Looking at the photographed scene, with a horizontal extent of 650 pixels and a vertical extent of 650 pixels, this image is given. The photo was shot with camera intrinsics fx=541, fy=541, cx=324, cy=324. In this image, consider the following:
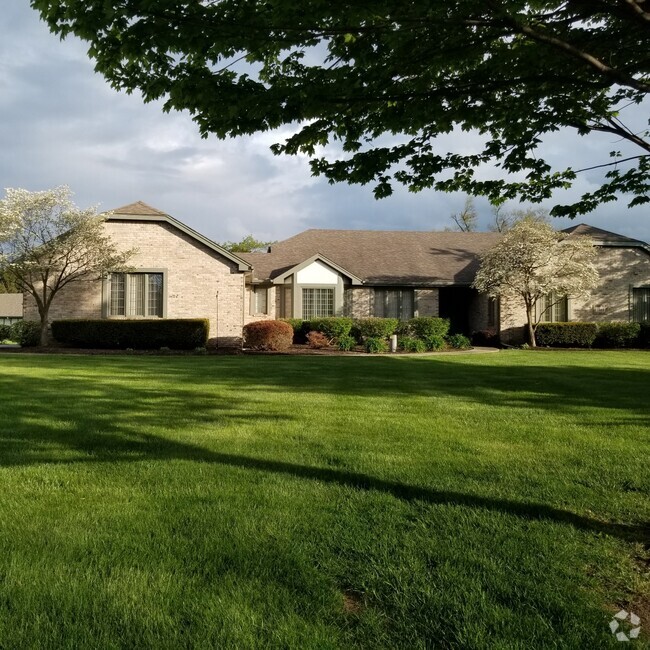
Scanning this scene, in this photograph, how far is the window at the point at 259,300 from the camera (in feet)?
96.6

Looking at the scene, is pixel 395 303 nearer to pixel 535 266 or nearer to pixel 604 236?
pixel 535 266

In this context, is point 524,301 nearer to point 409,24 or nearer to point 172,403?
point 172,403

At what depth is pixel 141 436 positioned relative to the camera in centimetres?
656

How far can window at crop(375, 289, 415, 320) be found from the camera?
2881cm

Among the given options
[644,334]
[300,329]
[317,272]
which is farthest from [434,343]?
[644,334]

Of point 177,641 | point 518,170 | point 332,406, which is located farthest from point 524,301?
point 177,641

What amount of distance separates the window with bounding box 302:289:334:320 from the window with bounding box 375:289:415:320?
2660 mm

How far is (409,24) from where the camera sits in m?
3.73

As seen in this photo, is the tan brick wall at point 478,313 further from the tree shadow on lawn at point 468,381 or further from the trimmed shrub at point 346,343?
the tree shadow on lawn at point 468,381

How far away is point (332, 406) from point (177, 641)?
641 cm

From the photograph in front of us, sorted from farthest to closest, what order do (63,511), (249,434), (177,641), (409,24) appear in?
(249,434)
(63,511)
(409,24)
(177,641)

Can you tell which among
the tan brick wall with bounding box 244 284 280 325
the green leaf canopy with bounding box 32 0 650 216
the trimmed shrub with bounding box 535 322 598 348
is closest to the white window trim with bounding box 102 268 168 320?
the tan brick wall with bounding box 244 284 280 325

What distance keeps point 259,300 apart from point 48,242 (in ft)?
35.4

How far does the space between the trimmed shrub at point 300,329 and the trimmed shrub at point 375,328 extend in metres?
2.49
